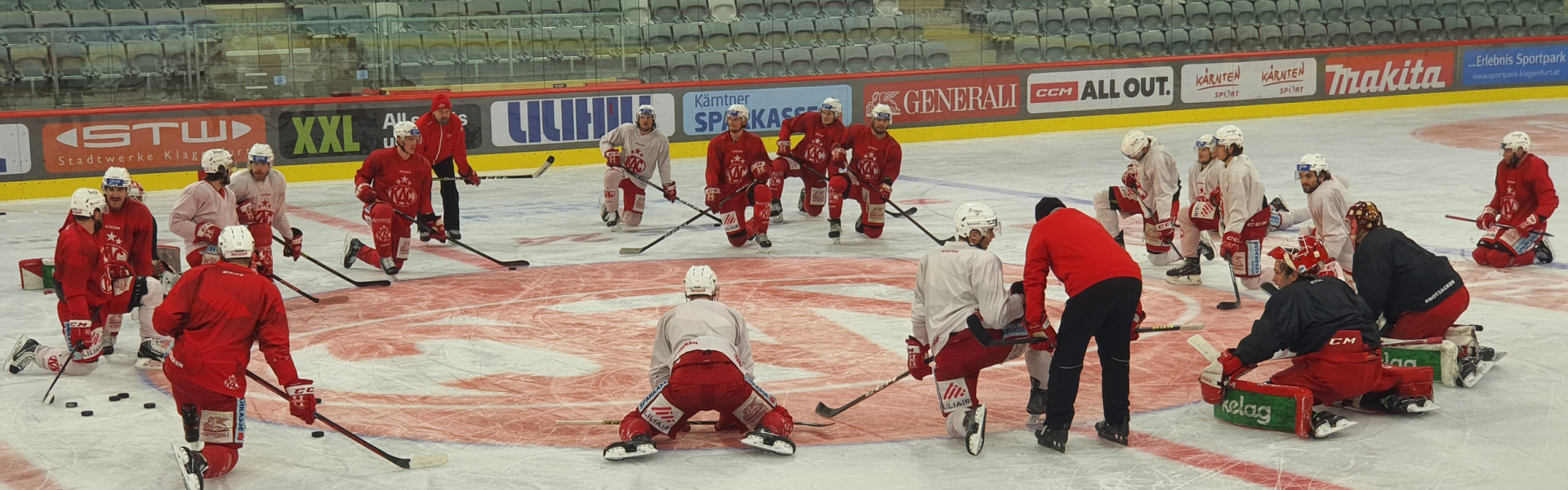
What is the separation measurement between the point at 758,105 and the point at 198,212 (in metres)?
11.1

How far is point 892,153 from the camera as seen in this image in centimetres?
1352

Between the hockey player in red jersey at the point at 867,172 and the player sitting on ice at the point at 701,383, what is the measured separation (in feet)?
20.9

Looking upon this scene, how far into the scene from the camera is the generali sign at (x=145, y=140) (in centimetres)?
1647

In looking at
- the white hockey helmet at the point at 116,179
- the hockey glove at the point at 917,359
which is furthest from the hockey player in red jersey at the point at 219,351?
the hockey glove at the point at 917,359

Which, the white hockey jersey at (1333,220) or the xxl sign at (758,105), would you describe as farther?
the xxl sign at (758,105)

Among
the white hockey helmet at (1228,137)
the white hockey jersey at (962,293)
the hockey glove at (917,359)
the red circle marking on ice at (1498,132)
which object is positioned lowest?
the hockey glove at (917,359)

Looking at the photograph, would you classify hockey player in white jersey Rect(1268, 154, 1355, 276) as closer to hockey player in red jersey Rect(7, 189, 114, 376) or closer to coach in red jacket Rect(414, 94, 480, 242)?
hockey player in red jersey Rect(7, 189, 114, 376)

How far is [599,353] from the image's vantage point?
9070 mm

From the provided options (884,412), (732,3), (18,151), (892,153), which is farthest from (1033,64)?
(884,412)

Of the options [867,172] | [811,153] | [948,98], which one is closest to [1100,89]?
[948,98]

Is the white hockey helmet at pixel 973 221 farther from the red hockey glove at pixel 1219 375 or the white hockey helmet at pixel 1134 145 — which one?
the white hockey helmet at pixel 1134 145

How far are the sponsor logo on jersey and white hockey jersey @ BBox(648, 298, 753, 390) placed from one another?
615 inches

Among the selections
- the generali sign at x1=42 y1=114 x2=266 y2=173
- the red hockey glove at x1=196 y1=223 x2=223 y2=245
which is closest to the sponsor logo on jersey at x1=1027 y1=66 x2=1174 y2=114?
the generali sign at x1=42 y1=114 x2=266 y2=173

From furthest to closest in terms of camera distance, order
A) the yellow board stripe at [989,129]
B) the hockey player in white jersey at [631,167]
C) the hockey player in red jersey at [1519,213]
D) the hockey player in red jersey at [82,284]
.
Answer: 1. the yellow board stripe at [989,129]
2. the hockey player in white jersey at [631,167]
3. the hockey player in red jersey at [1519,213]
4. the hockey player in red jersey at [82,284]
